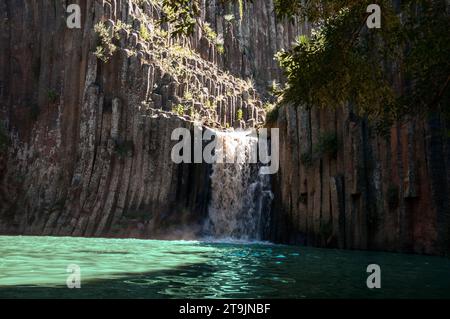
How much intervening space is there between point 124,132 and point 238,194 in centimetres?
945

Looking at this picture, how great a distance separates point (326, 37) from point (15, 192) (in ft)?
99.6

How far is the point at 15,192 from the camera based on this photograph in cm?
3566

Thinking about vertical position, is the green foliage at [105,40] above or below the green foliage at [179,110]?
above

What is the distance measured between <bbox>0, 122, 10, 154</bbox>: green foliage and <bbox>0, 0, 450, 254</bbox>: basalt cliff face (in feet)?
0.35

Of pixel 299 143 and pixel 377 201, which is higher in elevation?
pixel 299 143

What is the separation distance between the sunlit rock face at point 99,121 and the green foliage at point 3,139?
36cm

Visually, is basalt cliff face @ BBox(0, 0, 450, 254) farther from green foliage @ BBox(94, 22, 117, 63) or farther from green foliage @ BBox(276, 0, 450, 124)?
green foliage @ BBox(276, 0, 450, 124)

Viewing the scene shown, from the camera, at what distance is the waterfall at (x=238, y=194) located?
31281 mm

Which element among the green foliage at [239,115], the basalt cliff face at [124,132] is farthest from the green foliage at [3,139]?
the green foliage at [239,115]

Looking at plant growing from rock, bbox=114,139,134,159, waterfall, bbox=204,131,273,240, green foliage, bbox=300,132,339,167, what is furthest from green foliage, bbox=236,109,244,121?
green foliage, bbox=300,132,339,167

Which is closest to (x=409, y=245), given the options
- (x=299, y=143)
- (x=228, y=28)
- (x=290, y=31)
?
(x=299, y=143)

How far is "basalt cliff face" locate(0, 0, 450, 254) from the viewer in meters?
26.7

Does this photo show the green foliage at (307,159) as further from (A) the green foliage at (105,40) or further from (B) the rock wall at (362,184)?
(A) the green foliage at (105,40)

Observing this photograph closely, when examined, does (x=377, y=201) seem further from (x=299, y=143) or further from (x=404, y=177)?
(x=299, y=143)
